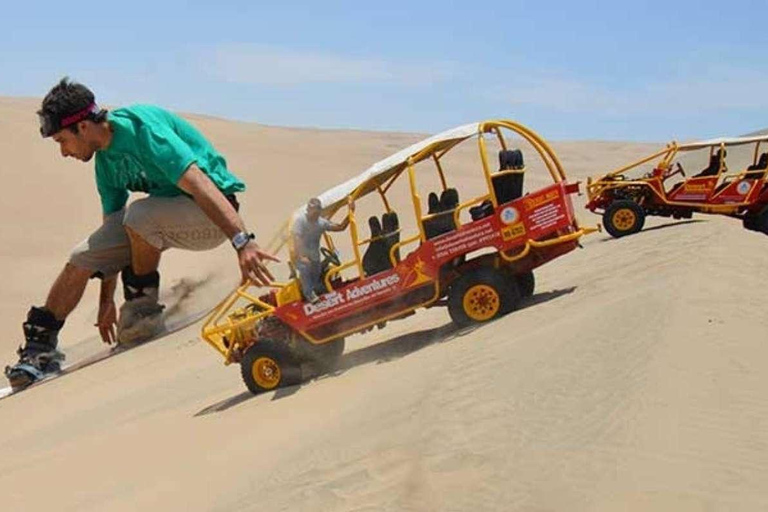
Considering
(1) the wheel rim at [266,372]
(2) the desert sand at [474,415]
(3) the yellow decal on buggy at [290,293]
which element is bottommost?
(2) the desert sand at [474,415]

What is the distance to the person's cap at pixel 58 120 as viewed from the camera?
22.8 ft

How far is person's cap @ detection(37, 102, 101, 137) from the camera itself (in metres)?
6.94

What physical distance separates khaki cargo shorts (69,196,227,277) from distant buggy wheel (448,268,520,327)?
60.9 inches

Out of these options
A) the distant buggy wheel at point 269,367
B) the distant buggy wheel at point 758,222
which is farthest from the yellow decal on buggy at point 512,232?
the distant buggy wheel at point 758,222

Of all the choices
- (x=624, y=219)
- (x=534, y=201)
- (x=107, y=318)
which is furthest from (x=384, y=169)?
(x=624, y=219)

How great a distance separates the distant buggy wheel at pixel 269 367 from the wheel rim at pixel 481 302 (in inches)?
39.6

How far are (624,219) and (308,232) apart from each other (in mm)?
6721

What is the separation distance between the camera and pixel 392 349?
7.36m

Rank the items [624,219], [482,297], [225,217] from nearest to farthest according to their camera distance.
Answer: [225,217] < [482,297] < [624,219]

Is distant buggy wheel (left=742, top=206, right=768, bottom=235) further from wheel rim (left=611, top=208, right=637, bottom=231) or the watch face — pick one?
the watch face

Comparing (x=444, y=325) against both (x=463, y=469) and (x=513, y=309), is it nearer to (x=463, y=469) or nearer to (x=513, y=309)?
(x=513, y=309)

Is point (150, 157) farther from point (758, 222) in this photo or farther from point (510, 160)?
point (758, 222)

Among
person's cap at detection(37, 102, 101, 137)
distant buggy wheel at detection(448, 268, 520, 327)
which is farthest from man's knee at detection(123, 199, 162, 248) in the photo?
distant buggy wheel at detection(448, 268, 520, 327)

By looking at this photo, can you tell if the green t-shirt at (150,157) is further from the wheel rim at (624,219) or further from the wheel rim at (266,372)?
the wheel rim at (624,219)
